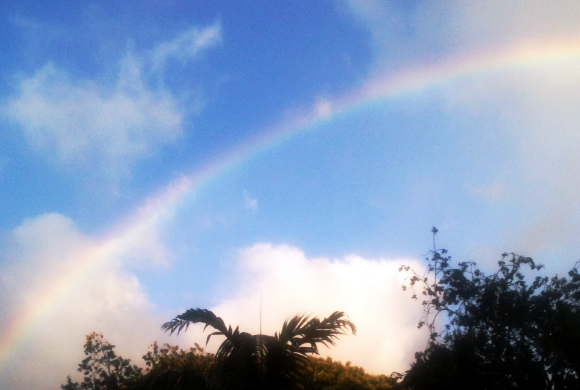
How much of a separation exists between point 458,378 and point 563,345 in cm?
218

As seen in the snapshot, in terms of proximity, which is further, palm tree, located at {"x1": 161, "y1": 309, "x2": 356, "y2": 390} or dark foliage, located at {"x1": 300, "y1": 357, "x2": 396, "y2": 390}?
dark foliage, located at {"x1": 300, "y1": 357, "x2": 396, "y2": 390}

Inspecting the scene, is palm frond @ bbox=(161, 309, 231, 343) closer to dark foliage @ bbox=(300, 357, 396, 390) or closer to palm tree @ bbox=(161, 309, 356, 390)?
palm tree @ bbox=(161, 309, 356, 390)

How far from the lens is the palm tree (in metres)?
8.80

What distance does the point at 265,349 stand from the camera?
9008 millimetres

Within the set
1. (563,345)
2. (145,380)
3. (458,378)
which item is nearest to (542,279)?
(563,345)

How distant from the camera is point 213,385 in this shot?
7.91 metres

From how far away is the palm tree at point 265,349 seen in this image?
8797mm

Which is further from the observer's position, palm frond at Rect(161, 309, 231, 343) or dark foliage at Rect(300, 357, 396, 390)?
dark foliage at Rect(300, 357, 396, 390)

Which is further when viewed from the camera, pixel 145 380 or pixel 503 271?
pixel 503 271

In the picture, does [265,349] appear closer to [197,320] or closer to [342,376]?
[197,320]

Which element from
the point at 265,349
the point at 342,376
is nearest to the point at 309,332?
the point at 265,349

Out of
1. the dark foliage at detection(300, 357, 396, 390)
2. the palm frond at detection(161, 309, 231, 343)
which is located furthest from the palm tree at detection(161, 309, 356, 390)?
the dark foliage at detection(300, 357, 396, 390)

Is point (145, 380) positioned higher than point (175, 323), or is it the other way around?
point (175, 323)

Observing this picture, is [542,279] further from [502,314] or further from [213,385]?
[213,385]
